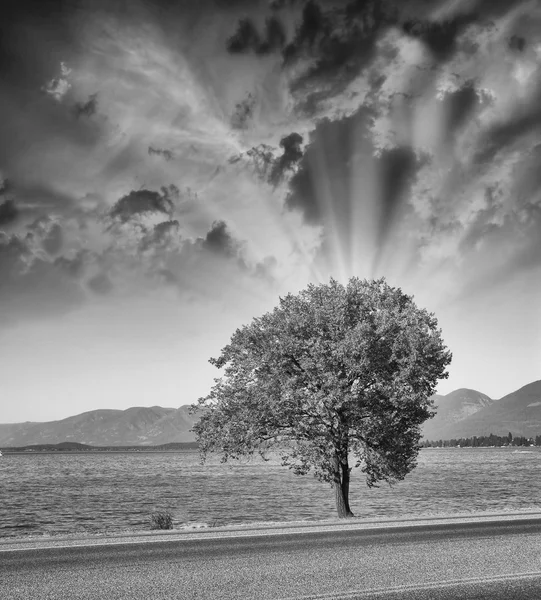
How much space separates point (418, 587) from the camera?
11.0 metres

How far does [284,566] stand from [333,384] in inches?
547

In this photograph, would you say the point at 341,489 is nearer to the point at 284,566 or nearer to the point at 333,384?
A: the point at 333,384

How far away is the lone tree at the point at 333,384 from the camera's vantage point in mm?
27125

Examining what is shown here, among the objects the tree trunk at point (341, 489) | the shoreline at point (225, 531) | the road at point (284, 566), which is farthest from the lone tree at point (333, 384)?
the road at point (284, 566)

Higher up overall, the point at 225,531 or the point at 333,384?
the point at 333,384

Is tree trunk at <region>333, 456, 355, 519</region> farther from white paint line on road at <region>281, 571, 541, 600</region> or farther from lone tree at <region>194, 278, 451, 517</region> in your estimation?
white paint line on road at <region>281, 571, 541, 600</region>

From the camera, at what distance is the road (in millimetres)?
10758

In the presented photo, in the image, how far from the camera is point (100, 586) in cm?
1133

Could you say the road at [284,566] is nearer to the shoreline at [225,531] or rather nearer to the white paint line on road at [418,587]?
the white paint line on road at [418,587]

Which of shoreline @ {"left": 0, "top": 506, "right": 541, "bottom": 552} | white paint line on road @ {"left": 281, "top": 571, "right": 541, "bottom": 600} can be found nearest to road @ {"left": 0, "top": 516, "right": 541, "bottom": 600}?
white paint line on road @ {"left": 281, "top": 571, "right": 541, "bottom": 600}

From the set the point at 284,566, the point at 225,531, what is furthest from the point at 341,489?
the point at 284,566

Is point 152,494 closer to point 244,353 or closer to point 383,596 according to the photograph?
point 244,353

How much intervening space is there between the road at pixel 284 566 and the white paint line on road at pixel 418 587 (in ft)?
0.06

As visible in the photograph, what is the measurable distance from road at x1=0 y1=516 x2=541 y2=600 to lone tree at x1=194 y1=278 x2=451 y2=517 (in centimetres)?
895
